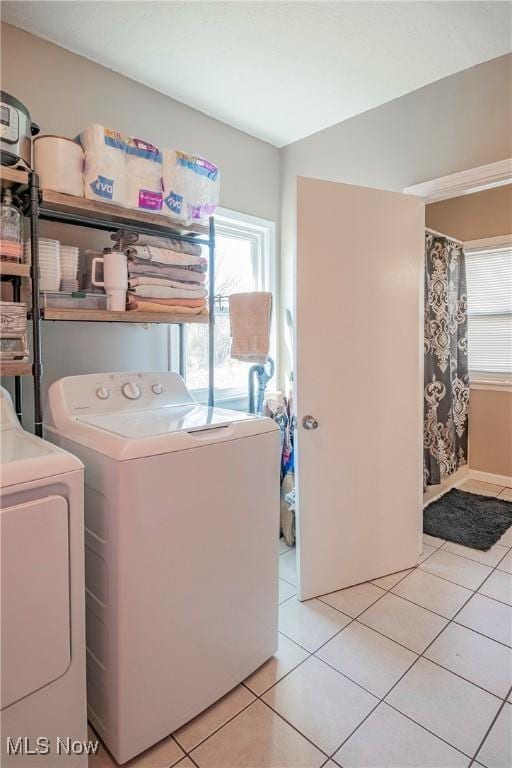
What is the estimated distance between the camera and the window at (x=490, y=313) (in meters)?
3.60

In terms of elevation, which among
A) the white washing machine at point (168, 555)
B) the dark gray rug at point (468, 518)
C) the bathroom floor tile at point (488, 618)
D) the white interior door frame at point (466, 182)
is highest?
the white interior door frame at point (466, 182)

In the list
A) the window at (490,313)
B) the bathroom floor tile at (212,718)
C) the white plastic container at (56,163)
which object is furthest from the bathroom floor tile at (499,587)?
the white plastic container at (56,163)

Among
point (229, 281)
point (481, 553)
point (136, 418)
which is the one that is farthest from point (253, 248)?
point (481, 553)

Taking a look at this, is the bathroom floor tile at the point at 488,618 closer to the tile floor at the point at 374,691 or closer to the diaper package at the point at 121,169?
the tile floor at the point at 374,691

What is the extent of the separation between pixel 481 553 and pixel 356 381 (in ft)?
4.48

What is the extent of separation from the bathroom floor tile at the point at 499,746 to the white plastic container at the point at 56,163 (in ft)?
7.51

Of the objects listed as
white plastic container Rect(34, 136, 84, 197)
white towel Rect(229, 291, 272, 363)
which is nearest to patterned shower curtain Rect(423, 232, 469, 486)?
white towel Rect(229, 291, 272, 363)

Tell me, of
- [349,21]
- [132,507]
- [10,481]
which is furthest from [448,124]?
[10,481]

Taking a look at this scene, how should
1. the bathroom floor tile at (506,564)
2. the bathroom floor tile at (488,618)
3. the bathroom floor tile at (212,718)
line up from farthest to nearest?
the bathroom floor tile at (506,564) → the bathroom floor tile at (488,618) → the bathroom floor tile at (212,718)

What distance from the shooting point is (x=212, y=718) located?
145 centimetres

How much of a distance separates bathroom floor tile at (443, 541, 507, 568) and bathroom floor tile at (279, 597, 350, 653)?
0.98m

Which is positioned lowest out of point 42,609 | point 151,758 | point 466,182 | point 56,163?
point 151,758

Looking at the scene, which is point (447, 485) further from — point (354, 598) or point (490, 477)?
point (354, 598)

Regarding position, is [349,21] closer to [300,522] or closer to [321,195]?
[321,195]
